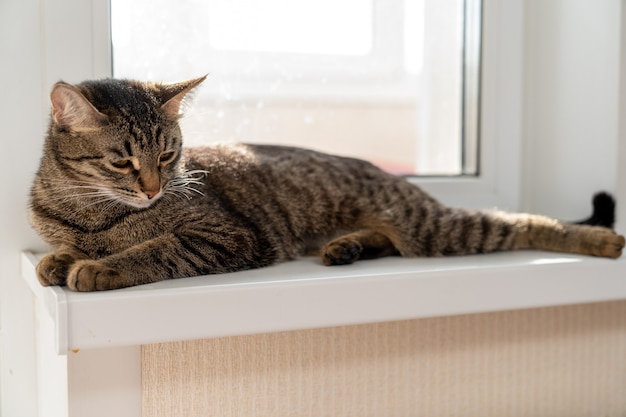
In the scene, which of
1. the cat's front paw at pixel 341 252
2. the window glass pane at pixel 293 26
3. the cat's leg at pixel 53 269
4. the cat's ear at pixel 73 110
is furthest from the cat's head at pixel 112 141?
the window glass pane at pixel 293 26

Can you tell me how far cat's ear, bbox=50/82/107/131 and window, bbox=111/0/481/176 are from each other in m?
0.39

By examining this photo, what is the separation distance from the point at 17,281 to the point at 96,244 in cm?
25

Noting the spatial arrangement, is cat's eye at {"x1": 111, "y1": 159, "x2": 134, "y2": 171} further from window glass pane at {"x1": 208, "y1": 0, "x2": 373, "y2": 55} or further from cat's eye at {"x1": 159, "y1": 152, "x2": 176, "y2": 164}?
window glass pane at {"x1": 208, "y1": 0, "x2": 373, "y2": 55}

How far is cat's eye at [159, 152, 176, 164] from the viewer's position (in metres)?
1.17

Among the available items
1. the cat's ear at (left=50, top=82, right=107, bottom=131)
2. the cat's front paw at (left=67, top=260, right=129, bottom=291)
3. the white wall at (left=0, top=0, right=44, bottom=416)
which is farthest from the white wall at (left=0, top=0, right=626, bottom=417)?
the cat's front paw at (left=67, top=260, right=129, bottom=291)

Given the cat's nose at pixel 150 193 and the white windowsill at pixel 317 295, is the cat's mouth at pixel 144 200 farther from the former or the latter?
the white windowsill at pixel 317 295

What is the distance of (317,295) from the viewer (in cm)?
109

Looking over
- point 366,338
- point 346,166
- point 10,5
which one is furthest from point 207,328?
point 10,5

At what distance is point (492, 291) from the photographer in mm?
1223

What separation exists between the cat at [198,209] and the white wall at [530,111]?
149 mm

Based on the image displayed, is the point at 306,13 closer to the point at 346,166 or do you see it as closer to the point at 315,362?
the point at 346,166

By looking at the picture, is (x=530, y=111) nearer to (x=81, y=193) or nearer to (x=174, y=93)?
(x=174, y=93)

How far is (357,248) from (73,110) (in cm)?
56

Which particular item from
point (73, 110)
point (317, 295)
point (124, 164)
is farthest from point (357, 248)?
point (73, 110)
